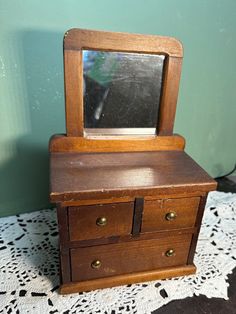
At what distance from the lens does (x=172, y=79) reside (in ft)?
2.78

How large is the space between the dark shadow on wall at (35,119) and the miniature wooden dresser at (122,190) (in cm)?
22

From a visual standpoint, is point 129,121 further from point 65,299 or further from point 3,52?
point 65,299

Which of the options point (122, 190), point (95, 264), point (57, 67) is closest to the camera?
point (122, 190)

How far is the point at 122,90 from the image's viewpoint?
2.79ft

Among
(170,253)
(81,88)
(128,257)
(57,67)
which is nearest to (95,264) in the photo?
(128,257)

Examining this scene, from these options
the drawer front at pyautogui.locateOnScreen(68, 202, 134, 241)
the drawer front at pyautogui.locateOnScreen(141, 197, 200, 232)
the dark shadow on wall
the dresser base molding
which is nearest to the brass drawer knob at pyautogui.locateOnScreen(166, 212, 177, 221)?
the drawer front at pyautogui.locateOnScreen(141, 197, 200, 232)

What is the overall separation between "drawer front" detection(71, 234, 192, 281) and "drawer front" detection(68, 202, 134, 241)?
2.4 inches

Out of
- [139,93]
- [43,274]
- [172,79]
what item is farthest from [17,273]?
[172,79]

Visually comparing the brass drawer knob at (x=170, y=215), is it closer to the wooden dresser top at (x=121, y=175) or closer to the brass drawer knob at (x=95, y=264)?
the wooden dresser top at (x=121, y=175)

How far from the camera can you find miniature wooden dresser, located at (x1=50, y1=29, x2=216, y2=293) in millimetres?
683

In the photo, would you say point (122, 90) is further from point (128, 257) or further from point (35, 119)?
point (128, 257)

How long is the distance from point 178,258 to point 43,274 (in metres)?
0.48

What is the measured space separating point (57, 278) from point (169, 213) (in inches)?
17.9

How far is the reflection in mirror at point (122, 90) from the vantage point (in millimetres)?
807
